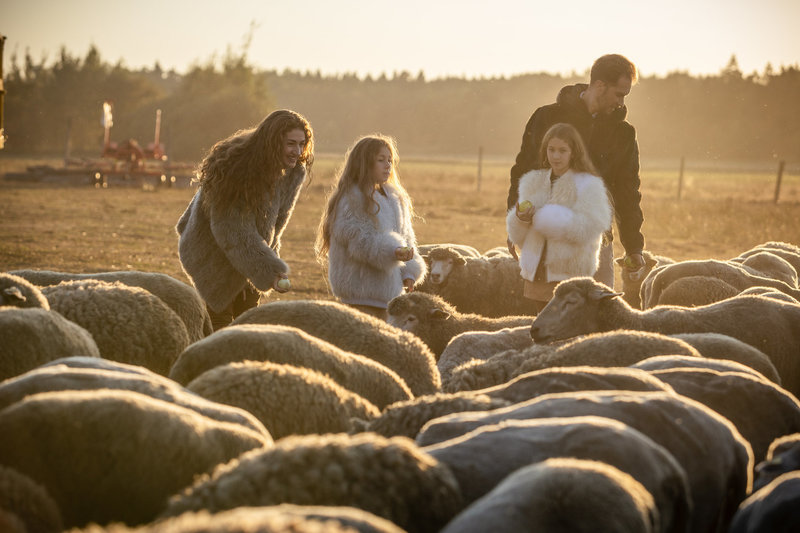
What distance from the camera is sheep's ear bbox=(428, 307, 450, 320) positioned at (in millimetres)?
7273

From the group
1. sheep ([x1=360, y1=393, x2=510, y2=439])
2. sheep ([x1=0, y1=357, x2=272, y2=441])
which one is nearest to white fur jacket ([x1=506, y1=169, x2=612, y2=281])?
sheep ([x1=360, y1=393, x2=510, y2=439])

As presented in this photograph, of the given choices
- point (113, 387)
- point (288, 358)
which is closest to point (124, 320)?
point (288, 358)

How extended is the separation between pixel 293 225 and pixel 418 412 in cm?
1950

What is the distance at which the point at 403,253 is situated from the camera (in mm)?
6945

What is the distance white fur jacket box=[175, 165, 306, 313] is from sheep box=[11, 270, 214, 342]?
13cm

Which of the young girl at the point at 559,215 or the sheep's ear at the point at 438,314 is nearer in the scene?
the young girl at the point at 559,215

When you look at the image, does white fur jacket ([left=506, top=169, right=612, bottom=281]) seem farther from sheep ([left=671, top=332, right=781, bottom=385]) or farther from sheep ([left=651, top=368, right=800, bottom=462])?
sheep ([left=651, top=368, right=800, bottom=462])

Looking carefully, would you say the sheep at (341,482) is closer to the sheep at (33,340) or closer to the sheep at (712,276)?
the sheep at (33,340)

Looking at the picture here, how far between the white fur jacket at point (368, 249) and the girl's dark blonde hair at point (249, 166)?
65 centimetres

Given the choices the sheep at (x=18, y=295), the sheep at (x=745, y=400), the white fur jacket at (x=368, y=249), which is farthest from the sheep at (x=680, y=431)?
the white fur jacket at (x=368, y=249)

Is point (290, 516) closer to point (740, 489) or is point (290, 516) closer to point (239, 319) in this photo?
point (740, 489)

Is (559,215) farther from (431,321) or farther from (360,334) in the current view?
(360,334)

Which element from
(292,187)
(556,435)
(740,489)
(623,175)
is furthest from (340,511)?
(623,175)

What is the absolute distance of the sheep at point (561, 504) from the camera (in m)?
2.50
